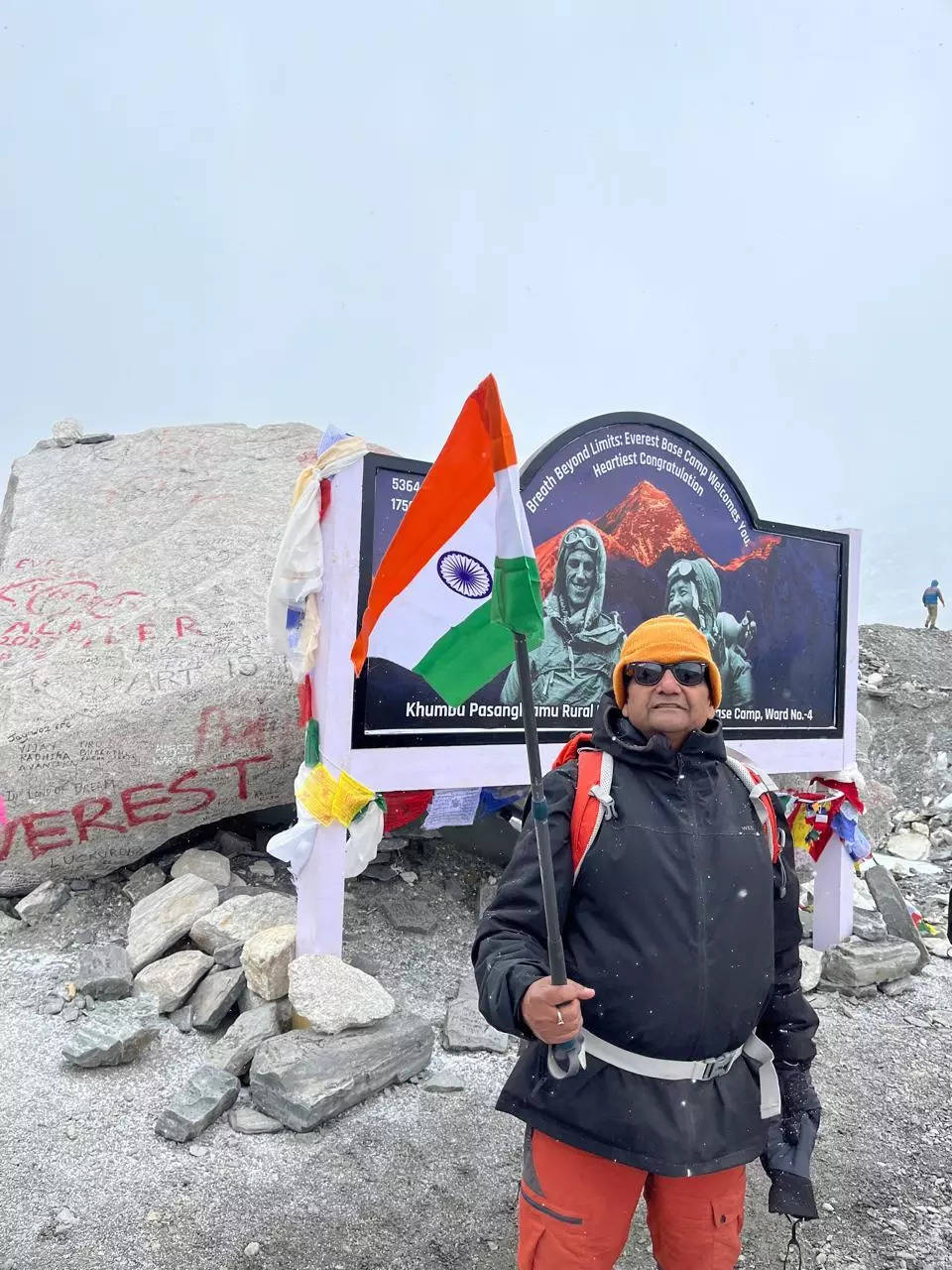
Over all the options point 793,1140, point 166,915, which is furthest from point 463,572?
point 166,915

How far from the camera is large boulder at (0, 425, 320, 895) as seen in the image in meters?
5.08

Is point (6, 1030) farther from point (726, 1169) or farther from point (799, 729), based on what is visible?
point (799, 729)

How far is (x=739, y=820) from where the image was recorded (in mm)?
2145

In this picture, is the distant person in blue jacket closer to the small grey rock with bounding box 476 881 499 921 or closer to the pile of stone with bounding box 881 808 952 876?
the pile of stone with bounding box 881 808 952 876

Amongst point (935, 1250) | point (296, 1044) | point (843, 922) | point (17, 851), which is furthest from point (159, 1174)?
point (843, 922)

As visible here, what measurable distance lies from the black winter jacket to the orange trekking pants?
0.10 meters

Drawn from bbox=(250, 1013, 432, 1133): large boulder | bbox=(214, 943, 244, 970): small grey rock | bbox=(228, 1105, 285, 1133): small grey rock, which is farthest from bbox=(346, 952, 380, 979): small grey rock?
bbox=(228, 1105, 285, 1133): small grey rock

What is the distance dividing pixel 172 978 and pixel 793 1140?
3.28 m

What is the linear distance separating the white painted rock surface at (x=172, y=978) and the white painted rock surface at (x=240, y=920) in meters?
0.11

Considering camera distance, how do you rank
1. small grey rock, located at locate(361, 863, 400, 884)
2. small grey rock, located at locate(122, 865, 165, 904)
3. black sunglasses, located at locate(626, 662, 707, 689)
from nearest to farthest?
black sunglasses, located at locate(626, 662, 707, 689) → small grey rock, located at locate(122, 865, 165, 904) → small grey rock, located at locate(361, 863, 400, 884)

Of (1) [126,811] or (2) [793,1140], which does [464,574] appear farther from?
(1) [126,811]

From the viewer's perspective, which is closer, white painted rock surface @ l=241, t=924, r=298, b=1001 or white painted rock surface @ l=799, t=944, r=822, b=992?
white painted rock surface @ l=241, t=924, r=298, b=1001

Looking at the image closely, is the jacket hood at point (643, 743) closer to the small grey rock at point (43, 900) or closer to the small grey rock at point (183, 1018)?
the small grey rock at point (183, 1018)

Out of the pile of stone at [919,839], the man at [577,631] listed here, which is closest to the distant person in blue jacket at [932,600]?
the pile of stone at [919,839]
